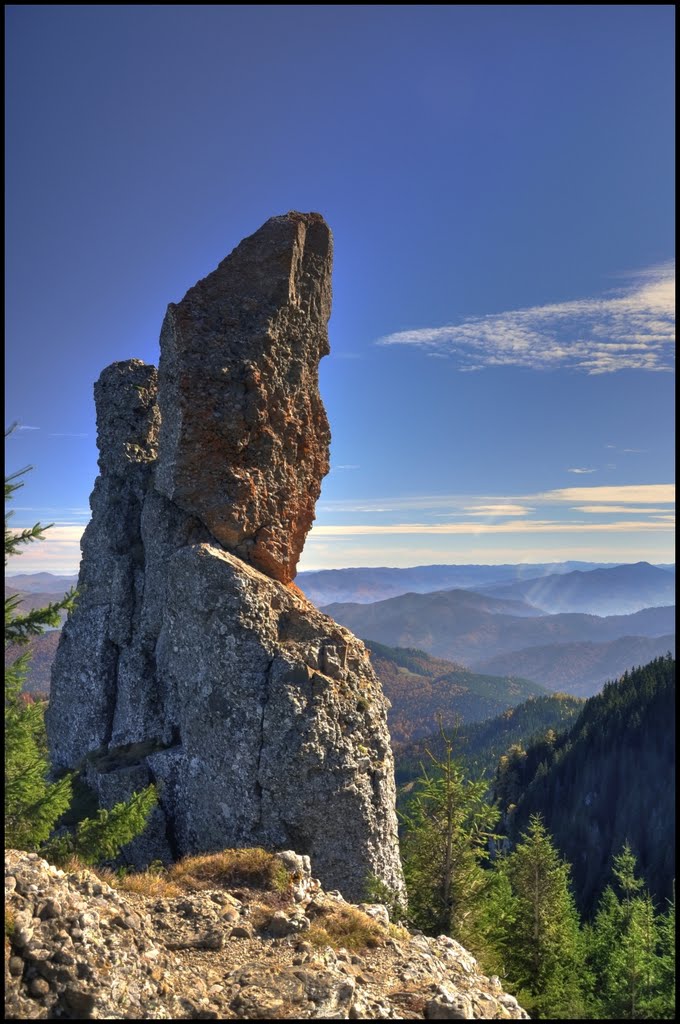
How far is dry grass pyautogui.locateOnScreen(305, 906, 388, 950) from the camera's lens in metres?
13.4

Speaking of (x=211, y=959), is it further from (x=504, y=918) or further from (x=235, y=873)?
(x=504, y=918)

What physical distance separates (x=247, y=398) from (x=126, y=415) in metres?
9.91

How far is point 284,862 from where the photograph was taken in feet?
54.1

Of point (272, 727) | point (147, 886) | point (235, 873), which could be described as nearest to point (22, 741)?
point (147, 886)

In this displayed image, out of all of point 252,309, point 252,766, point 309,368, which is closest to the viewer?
point 252,766

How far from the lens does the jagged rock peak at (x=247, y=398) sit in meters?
23.8

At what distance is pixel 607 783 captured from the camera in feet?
401

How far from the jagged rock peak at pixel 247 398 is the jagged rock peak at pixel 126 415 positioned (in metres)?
6.60

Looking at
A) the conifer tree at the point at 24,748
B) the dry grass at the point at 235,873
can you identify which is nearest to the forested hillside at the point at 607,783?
the dry grass at the point at 235,873

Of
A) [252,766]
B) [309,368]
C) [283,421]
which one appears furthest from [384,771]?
[309,368]

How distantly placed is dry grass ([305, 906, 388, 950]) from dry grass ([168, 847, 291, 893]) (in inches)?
63.7

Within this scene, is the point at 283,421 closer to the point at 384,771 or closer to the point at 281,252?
the point at 281,252

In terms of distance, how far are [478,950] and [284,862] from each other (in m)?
5.98

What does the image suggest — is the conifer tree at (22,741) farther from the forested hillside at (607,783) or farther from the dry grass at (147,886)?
the forested hillside at (607,783)
